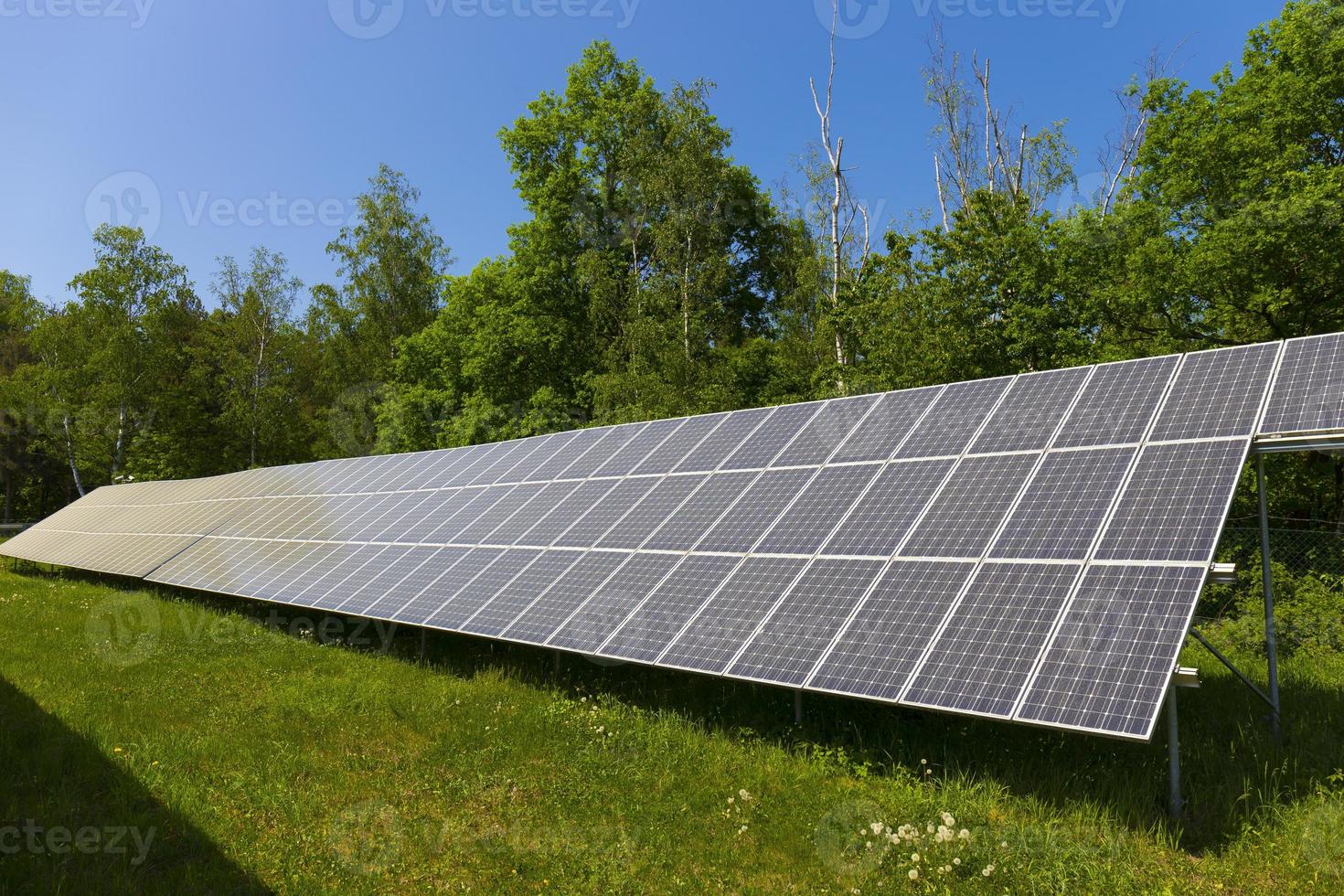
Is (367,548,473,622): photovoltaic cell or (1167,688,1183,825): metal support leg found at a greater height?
(367,548,473,622): photovoltaic cell

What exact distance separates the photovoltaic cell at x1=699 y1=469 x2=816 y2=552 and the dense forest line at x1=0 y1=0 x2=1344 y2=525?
47.1 ft

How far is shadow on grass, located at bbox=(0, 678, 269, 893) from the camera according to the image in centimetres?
589

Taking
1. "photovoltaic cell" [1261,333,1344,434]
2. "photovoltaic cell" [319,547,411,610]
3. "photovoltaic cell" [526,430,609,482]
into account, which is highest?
"photovoltaic cell" [1261,333,1344,434]

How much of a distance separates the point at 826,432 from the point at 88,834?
8.97m

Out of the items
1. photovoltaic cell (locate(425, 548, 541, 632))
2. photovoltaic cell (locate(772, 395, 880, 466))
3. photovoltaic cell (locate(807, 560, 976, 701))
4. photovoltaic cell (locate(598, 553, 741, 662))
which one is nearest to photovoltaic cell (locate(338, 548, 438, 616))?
photovoltaic cell (locate(425, 548, 541, 632))

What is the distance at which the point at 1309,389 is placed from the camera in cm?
739

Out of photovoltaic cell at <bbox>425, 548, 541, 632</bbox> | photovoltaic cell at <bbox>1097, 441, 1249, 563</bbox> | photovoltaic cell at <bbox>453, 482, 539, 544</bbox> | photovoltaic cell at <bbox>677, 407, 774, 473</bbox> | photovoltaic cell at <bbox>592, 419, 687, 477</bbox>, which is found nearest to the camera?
photovoltaic cell at <bbox>1097, 441, 1249, 563</bbox>

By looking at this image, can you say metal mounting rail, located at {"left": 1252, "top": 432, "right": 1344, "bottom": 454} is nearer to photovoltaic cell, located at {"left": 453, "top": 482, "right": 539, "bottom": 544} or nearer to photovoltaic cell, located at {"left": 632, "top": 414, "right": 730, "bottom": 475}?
photovoltaic cell, located at {"left": 632, "top": 414, "right": 730, "bottom": 475}

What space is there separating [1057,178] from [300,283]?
42454 millimetres

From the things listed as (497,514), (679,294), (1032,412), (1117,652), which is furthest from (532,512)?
(679,294)

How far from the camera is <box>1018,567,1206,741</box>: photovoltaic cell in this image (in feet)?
18.1

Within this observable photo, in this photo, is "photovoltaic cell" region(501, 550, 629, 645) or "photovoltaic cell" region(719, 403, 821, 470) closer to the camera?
"photovoltaic cell" region(501, 550, 629, 645)

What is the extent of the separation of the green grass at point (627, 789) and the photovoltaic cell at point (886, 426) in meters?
3.03

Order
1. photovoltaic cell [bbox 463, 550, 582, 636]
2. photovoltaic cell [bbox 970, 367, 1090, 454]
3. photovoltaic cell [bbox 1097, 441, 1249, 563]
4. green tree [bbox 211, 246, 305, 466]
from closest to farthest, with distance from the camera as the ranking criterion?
photovoltaic cell [bbox 1097, 441, 1249, 563], photovoltaic cell [bbox 970, 367, 1090, 454], photovoltaic cell [bbox 463, 550, 582, 636], green tree [bbox 211, 246, 305, 466]
